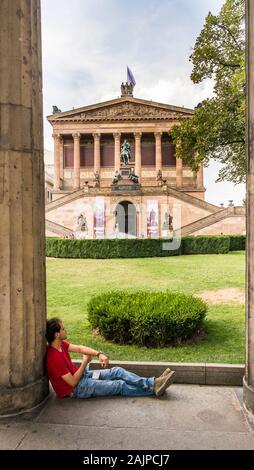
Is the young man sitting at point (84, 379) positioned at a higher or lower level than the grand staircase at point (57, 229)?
lower

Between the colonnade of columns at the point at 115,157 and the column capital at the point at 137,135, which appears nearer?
the column capital at the point at 137,135

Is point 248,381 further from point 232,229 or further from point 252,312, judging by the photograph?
point 232,229

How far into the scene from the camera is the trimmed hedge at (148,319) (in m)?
6.06

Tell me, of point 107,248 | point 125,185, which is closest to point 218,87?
point 107,248

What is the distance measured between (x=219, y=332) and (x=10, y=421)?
14.7ft

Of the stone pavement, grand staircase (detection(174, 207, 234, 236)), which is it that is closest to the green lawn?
the stone pavement

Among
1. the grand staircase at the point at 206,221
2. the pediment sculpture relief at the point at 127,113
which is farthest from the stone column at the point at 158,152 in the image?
the grand staircase at the point at 206,221

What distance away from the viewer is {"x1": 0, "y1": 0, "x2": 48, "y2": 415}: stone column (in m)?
3.69

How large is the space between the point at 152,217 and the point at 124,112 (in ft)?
69.3

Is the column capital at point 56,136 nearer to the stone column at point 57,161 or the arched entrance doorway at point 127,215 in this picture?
the stone column at point 57,161

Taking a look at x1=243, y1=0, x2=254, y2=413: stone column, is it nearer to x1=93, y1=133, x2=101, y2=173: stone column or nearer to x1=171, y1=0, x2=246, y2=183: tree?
x1=171, y1=0, x2=246, y2=183: tree

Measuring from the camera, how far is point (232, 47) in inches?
664

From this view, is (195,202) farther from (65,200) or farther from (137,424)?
(137,424)

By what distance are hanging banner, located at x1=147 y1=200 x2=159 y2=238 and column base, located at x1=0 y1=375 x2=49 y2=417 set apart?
34037mm
